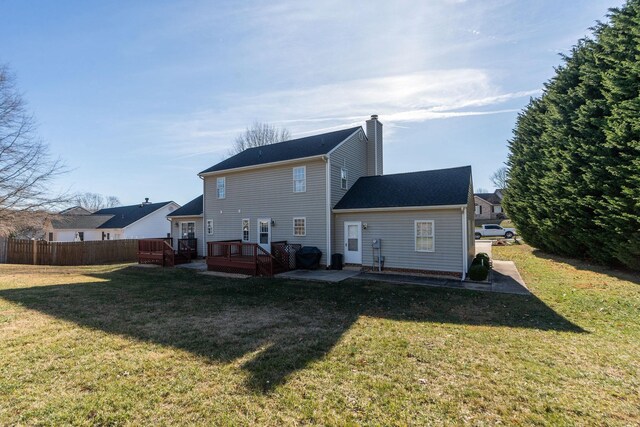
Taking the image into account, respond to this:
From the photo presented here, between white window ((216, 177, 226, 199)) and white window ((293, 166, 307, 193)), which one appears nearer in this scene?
white window ((293, 166, 307, 193))

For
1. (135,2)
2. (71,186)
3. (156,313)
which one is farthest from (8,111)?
(156,313)

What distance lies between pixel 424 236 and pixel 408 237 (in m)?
0.64

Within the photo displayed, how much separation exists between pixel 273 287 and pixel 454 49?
10.0m

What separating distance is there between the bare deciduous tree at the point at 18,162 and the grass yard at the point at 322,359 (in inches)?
524

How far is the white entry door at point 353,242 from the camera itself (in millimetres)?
13898

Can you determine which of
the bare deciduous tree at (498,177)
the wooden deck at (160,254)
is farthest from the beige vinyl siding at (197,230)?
the bare deciduous tree at (498,177)

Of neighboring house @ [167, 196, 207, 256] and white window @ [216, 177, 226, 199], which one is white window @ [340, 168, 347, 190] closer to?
white window @ [216, 177, 226, 199]

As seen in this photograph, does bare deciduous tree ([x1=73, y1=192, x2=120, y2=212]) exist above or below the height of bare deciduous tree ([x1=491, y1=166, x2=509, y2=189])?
below

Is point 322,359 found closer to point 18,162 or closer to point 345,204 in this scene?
point 345,204

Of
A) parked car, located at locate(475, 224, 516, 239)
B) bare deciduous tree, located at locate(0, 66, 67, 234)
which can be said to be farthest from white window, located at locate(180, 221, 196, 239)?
parked car, located at locate(475, 224, 516, 239)

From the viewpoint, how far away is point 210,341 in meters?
5.35

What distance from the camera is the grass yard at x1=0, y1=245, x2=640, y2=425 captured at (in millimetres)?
3318

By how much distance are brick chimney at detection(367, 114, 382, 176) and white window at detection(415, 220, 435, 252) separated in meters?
6.10

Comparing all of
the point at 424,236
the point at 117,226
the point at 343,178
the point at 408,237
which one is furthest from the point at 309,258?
the point at 117,226
